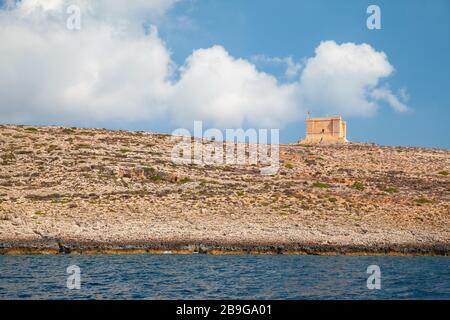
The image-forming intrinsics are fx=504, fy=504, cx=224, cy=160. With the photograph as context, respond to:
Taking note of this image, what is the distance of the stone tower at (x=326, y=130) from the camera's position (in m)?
104

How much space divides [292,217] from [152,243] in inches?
555

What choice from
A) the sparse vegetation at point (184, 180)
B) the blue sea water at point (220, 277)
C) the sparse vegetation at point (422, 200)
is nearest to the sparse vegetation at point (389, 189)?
the sparse vegetation at point (422, 200)

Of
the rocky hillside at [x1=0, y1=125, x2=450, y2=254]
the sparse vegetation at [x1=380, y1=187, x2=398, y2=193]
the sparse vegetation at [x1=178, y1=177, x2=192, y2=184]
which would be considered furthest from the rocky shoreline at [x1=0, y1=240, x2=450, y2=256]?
the sparse vegetation at [x1=178, y1=177, x2=192, y2=184]

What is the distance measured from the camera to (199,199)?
1967 inches

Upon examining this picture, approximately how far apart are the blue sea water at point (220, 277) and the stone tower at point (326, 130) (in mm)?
70107

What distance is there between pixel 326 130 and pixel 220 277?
84130mm

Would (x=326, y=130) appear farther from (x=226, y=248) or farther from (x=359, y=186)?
(x=226, y=248)

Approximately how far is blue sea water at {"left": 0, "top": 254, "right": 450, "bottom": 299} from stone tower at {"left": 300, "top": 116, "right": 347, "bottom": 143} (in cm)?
7011

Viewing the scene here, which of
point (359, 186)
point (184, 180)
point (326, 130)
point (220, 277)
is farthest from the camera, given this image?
point (326, 130)

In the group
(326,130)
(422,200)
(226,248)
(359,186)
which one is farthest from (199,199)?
(326,130)

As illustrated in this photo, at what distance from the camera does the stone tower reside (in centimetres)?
10375

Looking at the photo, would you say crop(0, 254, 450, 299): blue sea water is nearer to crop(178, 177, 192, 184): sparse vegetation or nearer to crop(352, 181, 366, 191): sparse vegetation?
crop(178, 177, 192, 184): sparse vegetation

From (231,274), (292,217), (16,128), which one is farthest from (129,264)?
(16,128)

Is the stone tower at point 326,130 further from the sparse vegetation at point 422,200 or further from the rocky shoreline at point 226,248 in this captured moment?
the rocky shoreline at point 226,248
